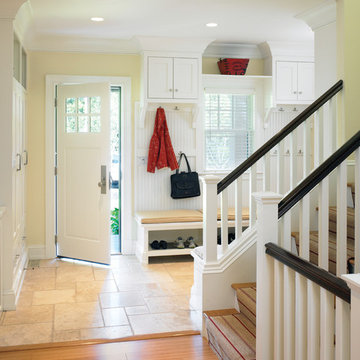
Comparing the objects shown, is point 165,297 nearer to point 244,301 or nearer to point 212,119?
point 244,301

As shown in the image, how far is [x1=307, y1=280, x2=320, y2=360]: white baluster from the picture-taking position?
189 centimetres

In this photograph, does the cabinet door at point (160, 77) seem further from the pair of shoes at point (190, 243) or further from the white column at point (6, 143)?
the white column at point (6, 143)

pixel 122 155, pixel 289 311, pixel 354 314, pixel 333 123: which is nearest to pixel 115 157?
pixel 122 155

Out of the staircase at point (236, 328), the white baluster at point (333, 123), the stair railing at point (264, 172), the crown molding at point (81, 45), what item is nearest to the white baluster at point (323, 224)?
the staircase at point (236, 328)

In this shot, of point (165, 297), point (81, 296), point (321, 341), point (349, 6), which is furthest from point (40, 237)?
point (321, 341)

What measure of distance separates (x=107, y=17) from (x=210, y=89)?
1.81 metres

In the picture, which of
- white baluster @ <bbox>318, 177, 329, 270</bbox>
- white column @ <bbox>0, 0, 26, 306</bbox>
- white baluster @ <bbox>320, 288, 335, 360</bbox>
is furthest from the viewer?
white column @ <bbox>0, 0, 26, 306</bbox>

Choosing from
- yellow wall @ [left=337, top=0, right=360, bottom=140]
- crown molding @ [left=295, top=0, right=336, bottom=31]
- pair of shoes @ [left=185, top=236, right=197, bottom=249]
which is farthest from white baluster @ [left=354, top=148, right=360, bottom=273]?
pair of shoes @ [left=185, top=236, right=197, bottom=249]

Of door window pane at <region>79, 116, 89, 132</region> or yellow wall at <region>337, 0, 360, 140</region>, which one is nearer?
yellow wall at <region>337, 0, 360, 140</region>

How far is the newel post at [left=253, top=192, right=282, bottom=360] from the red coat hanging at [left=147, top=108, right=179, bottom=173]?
3.55m

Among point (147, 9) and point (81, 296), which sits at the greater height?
point (147, 9)

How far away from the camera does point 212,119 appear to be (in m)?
6.16

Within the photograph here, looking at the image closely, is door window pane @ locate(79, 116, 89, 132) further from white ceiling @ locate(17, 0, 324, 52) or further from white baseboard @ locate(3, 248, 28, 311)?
white baseboard @ locate(3, 248, 28, 311)

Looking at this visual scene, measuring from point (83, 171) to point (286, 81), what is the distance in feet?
8.69
